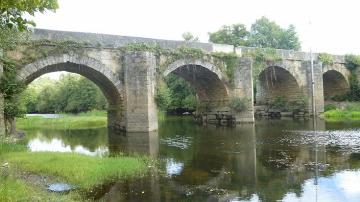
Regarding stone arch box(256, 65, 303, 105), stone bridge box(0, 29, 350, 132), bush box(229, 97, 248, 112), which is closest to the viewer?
stone bridge box(0, 29, 350, 132)

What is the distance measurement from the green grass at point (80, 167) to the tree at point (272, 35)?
36.6 meters

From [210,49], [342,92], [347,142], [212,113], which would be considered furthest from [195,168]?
[342,92]

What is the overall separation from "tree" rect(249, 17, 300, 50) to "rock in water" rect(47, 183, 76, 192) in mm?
39267

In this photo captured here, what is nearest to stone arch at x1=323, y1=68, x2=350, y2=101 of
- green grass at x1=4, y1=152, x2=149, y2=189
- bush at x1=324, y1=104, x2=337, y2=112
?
bush at x1=324, y1=104, x2=337, y2=112

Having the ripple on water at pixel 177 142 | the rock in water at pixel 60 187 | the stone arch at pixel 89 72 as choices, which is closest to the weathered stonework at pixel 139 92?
the stone arch at pixel 89 72

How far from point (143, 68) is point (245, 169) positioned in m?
12.0

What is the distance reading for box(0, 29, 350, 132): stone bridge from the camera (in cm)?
2034

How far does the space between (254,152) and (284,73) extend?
19.4 meters

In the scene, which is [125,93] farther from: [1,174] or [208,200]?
[208,200]

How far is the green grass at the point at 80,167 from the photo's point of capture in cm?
966

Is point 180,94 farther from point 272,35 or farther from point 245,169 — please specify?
point 245,169

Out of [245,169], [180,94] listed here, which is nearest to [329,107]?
[180,94]

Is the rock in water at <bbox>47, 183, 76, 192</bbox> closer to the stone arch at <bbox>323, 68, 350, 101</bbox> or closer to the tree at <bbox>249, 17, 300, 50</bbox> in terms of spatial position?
the stone arch at <bbox>323, 68, 350, 101</bbox>

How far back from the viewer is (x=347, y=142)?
611 inches
